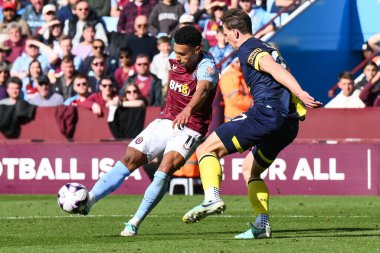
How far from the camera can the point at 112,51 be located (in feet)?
75.3

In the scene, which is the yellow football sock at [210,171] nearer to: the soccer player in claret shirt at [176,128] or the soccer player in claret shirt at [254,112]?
the soccer player in claret shirt at [254,112]

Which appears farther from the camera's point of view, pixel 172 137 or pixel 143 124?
pixel 143 124

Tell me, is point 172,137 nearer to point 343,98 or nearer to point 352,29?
point 343,98

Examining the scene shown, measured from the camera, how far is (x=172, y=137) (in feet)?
39.4

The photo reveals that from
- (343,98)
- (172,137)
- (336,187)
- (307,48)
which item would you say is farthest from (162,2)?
(172,137)

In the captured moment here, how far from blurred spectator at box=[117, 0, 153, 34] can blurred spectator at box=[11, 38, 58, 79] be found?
4.90ft

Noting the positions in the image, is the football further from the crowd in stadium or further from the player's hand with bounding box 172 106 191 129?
the crowd in stadium

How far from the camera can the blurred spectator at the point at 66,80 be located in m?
22.0

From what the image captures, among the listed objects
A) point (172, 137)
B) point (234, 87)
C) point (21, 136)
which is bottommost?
point (21, 136)

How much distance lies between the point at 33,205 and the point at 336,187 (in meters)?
5.00

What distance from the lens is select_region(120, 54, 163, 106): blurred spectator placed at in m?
20.8

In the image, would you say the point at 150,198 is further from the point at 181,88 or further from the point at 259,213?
the point at 181,88

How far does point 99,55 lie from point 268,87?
11333 mm

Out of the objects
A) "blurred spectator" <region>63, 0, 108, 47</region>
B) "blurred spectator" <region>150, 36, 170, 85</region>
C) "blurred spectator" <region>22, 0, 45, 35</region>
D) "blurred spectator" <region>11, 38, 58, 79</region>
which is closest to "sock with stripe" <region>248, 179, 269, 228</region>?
"blurred spectator" <region>150, 36, 170, 85</region>
